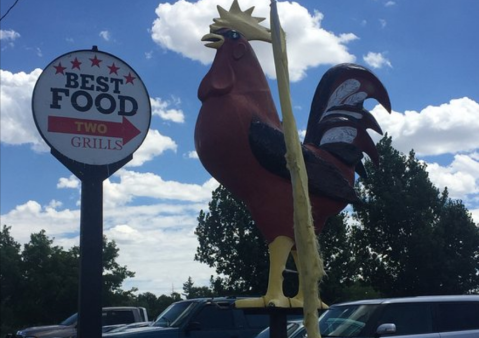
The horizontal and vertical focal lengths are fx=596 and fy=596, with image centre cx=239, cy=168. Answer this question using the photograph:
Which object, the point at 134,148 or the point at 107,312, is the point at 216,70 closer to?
the point at 134,148

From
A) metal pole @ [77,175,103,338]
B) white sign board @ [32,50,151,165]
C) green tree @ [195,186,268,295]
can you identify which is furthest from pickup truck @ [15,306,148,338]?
white sign board @ [32,50,151,165]

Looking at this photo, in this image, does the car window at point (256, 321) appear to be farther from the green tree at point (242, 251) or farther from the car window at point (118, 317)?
the green tree at point (242, 251)

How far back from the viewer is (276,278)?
3.98 m

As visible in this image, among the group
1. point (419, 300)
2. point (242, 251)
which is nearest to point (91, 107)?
point (419, 300)

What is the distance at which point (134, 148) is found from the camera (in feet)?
17.8

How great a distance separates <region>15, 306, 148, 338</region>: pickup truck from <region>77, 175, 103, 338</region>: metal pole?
790cm

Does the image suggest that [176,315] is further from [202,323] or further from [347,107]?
[347,107]

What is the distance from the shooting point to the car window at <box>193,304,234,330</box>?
30.5ft

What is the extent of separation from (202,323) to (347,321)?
9.05ft

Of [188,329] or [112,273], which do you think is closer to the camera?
[188,329]

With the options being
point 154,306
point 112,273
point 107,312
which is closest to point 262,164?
point 107,312

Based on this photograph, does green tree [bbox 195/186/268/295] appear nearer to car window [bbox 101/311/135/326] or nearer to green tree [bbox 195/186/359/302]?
green tree [bbox 195/186/359/302]

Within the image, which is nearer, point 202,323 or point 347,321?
point 347,321

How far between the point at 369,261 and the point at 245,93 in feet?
69.0
